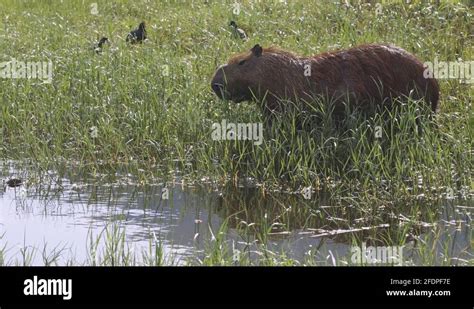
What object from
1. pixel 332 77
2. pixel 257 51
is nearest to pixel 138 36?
pixel 257 51

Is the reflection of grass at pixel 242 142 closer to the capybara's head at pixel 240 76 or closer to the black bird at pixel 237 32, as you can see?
the black bird at pixel 237 32

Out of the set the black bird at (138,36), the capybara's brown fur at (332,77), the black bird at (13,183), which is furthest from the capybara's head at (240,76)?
the black bird at (138,36)

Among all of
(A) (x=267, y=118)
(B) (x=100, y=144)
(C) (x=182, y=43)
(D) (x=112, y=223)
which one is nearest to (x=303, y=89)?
(A) (x=267, y=118)

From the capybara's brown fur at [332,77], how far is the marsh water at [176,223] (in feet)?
4.23

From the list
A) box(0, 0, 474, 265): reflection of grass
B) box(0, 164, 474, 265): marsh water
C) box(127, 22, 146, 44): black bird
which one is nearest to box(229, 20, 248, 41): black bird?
box(0, 0, 474, 265): reflection of grass

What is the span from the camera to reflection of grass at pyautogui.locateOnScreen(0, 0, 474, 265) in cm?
852

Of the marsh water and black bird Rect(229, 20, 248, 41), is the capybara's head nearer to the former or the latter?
the marsh water

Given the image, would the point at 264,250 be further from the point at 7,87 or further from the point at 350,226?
the point at 7,87

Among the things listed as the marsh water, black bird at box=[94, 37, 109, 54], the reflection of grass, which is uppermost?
black bird at box=[94, 37, 109, 54]

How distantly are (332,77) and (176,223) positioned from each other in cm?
280

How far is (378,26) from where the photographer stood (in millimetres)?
14133

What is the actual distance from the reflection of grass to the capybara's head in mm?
243

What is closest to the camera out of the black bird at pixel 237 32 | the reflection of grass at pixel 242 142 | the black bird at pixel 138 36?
the reflection of grass at pixel 242 142

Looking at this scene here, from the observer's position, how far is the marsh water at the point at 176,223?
726cm
